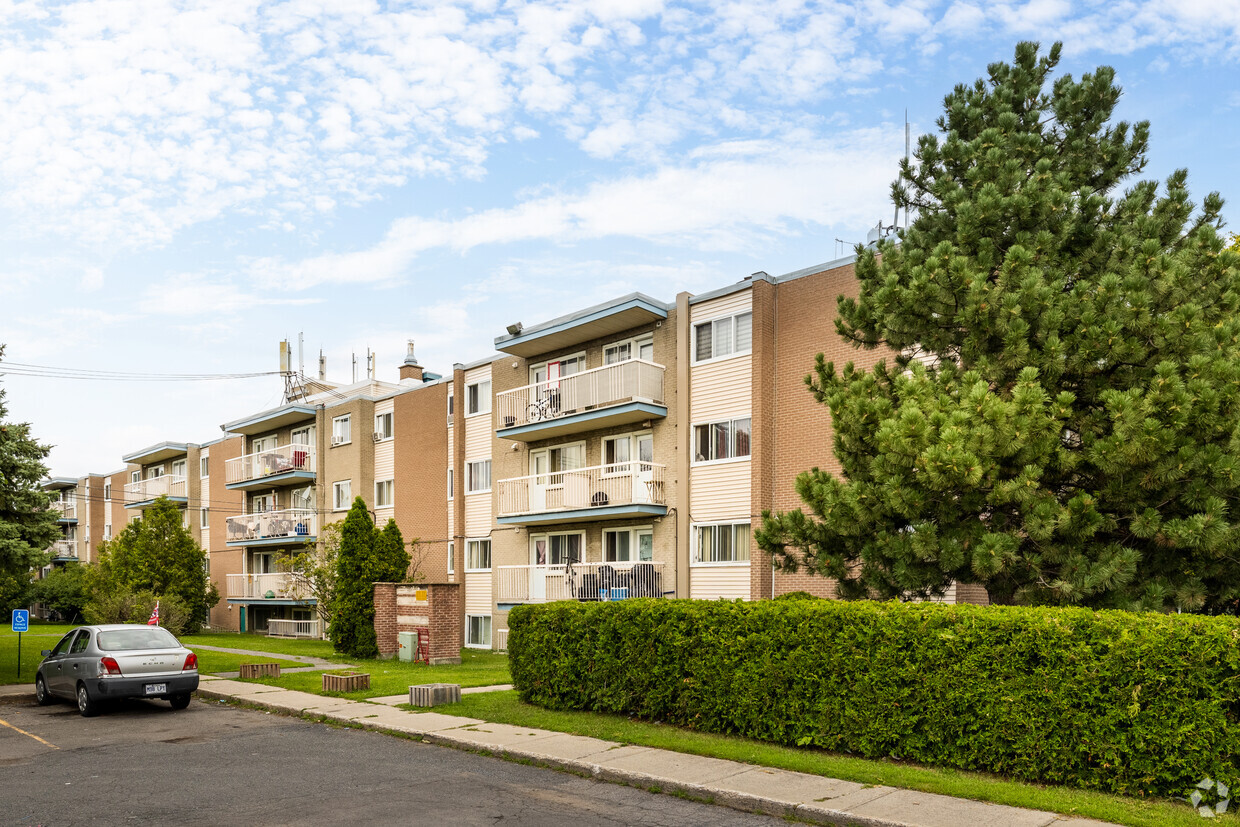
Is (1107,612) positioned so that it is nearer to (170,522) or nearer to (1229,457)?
(1229,457)

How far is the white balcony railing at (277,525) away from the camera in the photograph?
3981 centimetres

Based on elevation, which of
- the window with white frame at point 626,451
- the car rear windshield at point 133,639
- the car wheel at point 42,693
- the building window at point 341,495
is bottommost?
the car wheel at point 42,693

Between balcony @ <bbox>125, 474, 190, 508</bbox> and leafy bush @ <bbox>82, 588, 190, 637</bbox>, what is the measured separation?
13.5 meters

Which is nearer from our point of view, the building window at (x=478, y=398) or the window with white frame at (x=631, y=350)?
the window with white frame at (x=631, y=350)

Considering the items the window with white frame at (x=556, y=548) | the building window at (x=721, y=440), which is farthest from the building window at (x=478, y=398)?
the building window at (x=721, y=440)

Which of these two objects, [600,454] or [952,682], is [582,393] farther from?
[952,682]

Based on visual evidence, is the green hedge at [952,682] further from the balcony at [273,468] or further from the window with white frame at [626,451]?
the balcony at [273,468]

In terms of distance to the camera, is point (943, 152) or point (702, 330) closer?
point (943, 152)

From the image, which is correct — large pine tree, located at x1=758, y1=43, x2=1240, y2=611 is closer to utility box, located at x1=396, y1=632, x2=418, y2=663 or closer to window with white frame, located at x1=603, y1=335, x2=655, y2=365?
window with white frame, located at x1=603, y1=335, x2=655, y2=365

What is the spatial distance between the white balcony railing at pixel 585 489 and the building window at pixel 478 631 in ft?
15.5

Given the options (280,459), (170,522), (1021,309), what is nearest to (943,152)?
(1021,309)

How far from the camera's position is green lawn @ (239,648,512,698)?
18439 millimetres

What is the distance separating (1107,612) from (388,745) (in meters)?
8.49

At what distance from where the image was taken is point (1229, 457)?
10.4 meters
